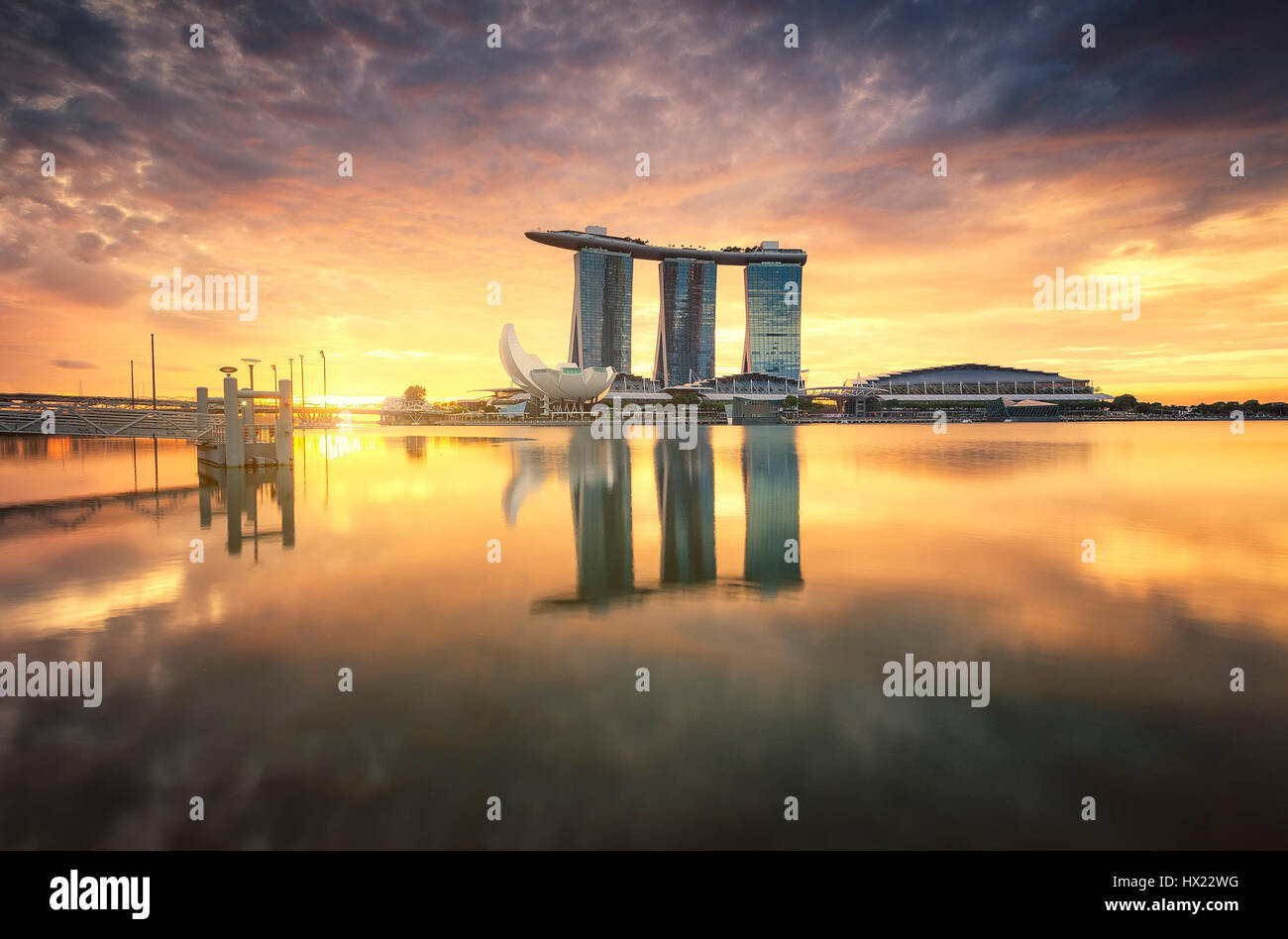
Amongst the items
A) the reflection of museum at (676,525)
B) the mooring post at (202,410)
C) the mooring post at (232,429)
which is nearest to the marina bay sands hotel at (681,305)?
the mooring post at (202,410)

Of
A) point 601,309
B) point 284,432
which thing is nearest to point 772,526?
point 284,432

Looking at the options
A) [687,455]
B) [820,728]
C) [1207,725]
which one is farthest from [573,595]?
[687,455]

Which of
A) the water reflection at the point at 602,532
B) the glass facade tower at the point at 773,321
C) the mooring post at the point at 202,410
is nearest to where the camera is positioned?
the water reflection at the point at 602,532

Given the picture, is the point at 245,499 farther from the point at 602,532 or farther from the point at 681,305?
the point at 681,305

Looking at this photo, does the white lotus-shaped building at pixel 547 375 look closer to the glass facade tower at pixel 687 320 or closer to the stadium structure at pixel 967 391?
the glass facade tower at pixel 687 320

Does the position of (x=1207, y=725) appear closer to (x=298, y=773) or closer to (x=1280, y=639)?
(x=1280, y=639)
